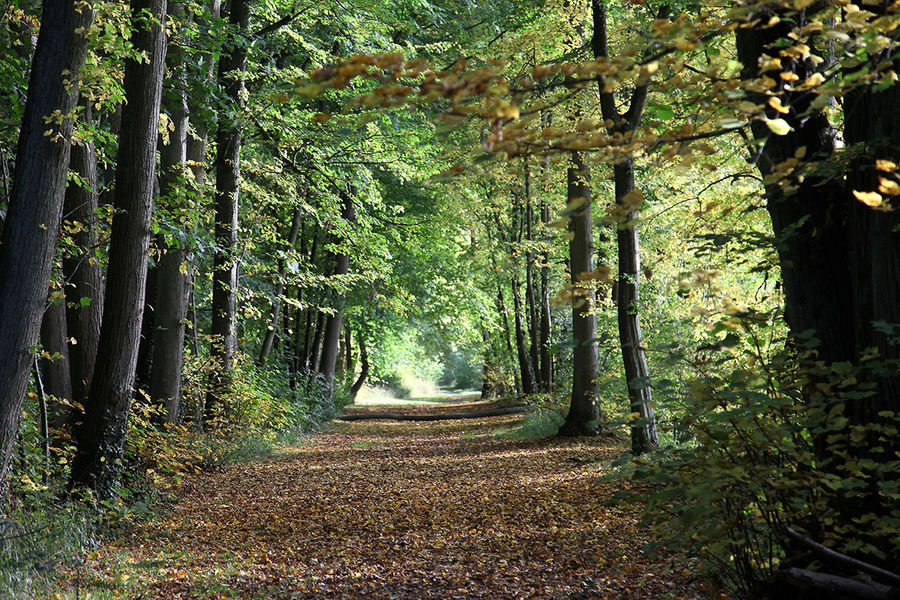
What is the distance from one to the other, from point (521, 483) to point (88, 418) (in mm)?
5281

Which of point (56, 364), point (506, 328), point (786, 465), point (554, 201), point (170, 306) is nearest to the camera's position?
point (786, 465)

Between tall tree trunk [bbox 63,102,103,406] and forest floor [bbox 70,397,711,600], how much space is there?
186 cm

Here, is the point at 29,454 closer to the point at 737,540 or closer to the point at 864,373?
the point at 737,540

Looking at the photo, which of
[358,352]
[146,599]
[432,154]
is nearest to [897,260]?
[146,599]

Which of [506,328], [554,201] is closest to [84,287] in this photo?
[554,201]

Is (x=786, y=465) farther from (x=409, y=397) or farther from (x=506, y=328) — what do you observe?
(x=409, y=397)

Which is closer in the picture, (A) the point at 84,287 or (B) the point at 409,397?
(A) the point at 84,287

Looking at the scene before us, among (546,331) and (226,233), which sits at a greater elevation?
(226,233)

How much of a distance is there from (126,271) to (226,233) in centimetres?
518

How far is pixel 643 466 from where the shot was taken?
11.2 feet

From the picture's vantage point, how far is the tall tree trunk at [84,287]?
7688 millimetres

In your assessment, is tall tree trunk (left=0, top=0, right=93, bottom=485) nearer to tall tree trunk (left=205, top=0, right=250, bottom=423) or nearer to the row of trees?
the row of trees

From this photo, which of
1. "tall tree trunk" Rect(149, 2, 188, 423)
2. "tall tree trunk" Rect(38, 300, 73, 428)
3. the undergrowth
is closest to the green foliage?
the undergrowth

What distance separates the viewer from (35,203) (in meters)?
5.22
